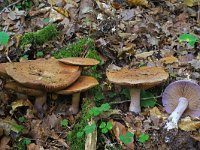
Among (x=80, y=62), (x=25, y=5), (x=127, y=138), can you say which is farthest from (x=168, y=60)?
(x=25, y=5)

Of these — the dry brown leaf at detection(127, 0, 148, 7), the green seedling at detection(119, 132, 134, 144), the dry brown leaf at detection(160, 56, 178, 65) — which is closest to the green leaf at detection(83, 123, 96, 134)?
the green seedling at detection(119, 132, 134, 144)

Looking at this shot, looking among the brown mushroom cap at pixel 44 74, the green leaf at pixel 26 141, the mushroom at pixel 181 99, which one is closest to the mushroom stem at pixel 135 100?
the mushroom at pixel 181 99

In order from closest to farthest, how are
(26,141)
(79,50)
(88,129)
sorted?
(88,129)
(26,141)
(79,50)

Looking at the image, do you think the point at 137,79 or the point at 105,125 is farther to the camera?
the point at 137,79

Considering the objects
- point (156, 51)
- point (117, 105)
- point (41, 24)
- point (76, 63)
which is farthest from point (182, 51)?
point (41, 24)

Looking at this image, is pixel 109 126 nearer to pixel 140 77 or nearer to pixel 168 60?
pixel 140 77

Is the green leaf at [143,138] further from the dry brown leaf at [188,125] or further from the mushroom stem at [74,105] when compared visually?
the mushroom stem at [74,105]
